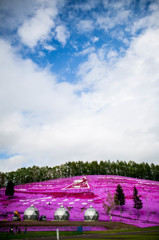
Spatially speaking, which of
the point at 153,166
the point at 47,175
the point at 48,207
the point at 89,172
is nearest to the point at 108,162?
the point at 89,172

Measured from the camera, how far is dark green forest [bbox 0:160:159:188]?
12938 cm

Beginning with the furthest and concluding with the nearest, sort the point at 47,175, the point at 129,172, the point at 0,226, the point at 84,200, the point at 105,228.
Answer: the point at 47,175
the point at 129,172
the point at 84,200
the point at 105,228
the point at 0,226

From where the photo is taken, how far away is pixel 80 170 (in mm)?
136125

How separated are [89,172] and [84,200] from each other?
3108 inches

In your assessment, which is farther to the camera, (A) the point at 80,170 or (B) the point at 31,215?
(A) the point at 80,170

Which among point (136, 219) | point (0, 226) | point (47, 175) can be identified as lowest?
point (136, 219)

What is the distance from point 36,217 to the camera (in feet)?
132

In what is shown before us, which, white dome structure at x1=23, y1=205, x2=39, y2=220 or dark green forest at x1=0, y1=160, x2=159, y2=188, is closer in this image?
white dome structure at x1=23, y1=205, x2=39, y2=220

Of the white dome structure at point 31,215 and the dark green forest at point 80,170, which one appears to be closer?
the white dome structure at point 31,215

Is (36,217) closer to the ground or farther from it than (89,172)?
closer to the ground

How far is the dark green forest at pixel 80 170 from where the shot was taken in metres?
129

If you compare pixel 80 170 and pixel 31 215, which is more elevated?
pixel 80 170

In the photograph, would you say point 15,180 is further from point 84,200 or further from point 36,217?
point 36,217

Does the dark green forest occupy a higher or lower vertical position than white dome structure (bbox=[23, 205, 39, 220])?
higher
